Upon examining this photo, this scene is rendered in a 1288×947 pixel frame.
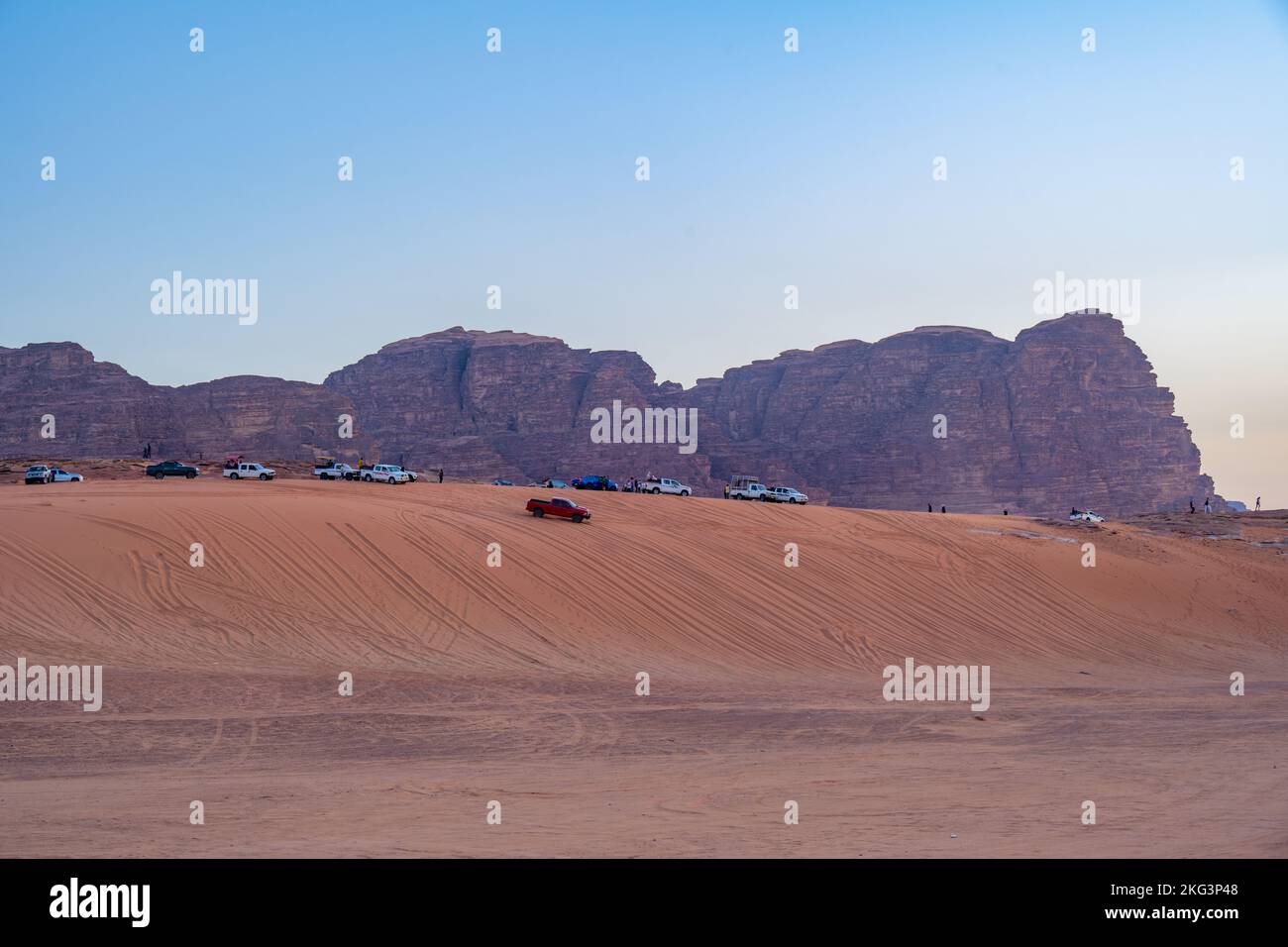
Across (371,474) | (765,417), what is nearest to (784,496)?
(371,474)

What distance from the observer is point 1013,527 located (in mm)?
46625

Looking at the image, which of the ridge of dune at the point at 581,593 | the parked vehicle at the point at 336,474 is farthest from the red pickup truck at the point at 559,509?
the parked vehicle at the point at 336,474

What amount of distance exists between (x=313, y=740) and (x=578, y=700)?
5814 millimetres

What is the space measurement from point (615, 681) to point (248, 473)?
40270 millimetres

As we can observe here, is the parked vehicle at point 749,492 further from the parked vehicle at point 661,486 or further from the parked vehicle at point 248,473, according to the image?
the parked vehicle at point 248,473

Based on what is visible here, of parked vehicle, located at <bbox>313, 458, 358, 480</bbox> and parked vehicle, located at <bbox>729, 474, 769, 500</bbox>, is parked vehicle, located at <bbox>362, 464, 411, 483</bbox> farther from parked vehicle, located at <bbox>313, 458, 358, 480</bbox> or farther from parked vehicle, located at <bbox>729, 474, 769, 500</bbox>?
parked vehicle, located at <bbox>729, 474, 769, 500</bbox>

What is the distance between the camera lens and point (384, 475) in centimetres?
5494

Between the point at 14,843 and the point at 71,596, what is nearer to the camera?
the point at 14,843

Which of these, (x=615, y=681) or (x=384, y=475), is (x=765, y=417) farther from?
(x=615, y=681)

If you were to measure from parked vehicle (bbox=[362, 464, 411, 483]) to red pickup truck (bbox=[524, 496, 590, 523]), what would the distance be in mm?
16702

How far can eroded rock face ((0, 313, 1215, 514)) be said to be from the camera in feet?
461

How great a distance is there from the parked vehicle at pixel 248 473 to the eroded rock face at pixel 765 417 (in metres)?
81.3
